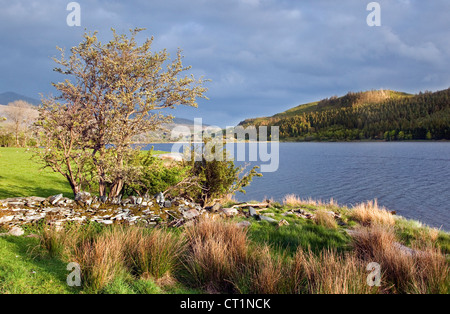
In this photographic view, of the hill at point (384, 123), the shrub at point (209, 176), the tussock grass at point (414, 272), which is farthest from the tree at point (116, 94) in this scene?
the hill at point (384, 123)

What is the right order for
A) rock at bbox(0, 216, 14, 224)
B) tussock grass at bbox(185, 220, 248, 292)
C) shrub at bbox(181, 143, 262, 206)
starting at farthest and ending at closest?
shrub at bbox(181, 143, 262, 206) → rock at bbox(0, 216, 14, 224) → tussock grass at bbox(185, 220, 248, 292)

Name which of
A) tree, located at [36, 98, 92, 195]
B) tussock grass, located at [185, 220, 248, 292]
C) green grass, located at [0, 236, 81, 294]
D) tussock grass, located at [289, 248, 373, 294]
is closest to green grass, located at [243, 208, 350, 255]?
tussock grass, located at [185, 220, 248, 292]

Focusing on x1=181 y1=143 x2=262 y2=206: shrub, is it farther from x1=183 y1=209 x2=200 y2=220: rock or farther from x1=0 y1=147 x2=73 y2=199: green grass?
x1=0 y1=147 x2=73 y2=199: green grass

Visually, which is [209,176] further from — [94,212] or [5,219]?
[5,219]

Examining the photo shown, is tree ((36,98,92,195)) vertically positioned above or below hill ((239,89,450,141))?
below

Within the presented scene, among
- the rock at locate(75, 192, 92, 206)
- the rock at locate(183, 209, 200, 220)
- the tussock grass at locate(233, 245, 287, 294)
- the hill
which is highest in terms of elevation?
the hill

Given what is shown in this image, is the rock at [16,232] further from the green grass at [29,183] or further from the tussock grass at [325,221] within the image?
the tussock grass at [325,221]

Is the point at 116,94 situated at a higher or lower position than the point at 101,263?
higher

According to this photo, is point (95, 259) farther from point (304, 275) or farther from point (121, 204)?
point (121, 204)

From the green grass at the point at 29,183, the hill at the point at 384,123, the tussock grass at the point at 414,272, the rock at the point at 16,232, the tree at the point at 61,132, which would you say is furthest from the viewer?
the hill at the point at 384,123

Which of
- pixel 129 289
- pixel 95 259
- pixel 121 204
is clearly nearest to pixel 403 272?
pixel 129 289

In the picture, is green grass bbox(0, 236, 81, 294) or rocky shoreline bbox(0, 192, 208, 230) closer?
green grass bbox(0, 236, 81, 294)

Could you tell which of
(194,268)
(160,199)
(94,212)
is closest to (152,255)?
(194,268)
